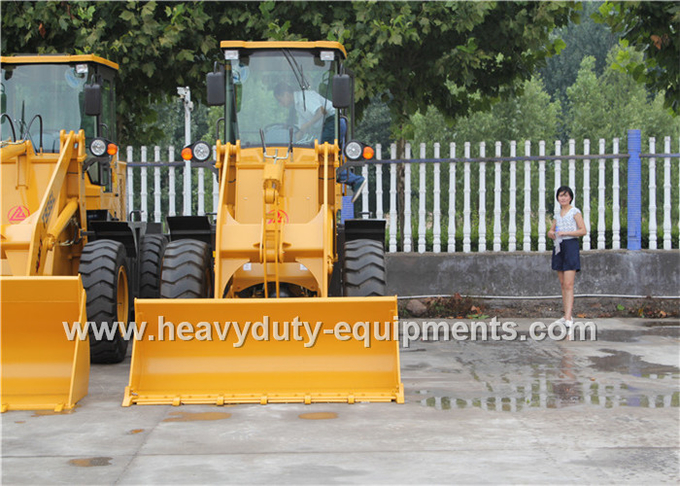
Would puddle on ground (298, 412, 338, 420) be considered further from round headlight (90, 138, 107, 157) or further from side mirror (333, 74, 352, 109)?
round headlight (90, 138, 107, 157)

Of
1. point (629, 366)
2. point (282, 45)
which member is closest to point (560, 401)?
point (629, 366)

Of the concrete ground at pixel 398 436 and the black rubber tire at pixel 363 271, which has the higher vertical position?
the black rubber tire at pixel 363 271

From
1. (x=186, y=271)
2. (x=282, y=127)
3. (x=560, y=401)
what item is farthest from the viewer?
(x=282, y=127)

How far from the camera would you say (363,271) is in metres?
8.52

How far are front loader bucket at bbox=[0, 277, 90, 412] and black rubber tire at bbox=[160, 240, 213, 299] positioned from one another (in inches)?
38.3

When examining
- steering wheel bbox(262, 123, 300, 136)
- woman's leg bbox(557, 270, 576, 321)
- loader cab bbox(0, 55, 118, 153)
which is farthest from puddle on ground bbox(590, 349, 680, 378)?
loader cab bbox(0, 55, 118, 153)

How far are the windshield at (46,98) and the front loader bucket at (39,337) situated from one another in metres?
2.82

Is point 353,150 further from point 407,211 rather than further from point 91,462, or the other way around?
point 407,211

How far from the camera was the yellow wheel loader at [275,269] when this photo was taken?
7484mm

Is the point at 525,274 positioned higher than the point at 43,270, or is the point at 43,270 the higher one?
the point at 43,270

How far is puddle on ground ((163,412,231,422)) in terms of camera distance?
6.87 meters

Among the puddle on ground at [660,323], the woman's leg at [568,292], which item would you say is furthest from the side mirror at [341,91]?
the puddle on ground at [660,323]

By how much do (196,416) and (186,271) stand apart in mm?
1791

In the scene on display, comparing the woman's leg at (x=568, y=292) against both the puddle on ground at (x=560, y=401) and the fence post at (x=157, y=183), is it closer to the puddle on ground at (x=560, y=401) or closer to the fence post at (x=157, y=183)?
the puddle on ground at (x=560, y=401)
